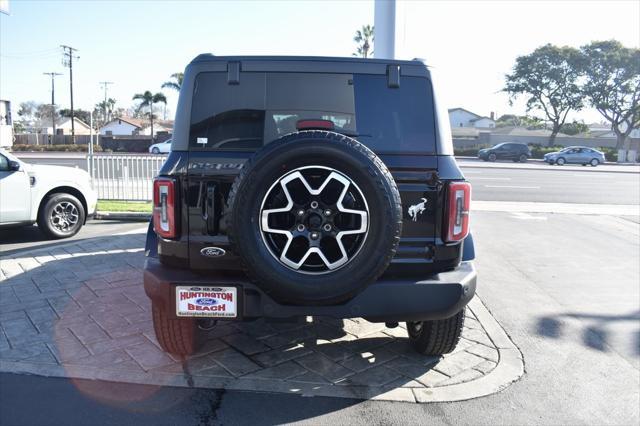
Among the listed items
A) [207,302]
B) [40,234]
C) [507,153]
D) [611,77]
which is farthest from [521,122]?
[207,302]

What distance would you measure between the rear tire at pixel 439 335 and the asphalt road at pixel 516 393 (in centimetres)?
50

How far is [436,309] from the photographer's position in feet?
10.3

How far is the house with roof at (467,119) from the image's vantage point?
3674 inches

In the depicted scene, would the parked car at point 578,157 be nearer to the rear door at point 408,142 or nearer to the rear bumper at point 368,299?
the rear door at point 408,142

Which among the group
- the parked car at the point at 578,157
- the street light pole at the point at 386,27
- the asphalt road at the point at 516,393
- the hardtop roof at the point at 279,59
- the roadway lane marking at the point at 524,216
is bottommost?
the asphalt road at the point at 516,393

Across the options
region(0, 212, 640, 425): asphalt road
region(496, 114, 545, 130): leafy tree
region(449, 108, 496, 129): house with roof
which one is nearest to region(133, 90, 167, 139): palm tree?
region(496, 114, 545, 130): leafy tree

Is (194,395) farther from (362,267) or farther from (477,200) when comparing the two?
(477,200)

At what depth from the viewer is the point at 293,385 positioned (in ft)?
11.3

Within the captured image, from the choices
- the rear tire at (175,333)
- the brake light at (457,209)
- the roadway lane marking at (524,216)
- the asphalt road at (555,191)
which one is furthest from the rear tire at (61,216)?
the asphalt road at (555,191)

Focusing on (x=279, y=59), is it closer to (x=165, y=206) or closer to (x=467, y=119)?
(x=165, y=206)

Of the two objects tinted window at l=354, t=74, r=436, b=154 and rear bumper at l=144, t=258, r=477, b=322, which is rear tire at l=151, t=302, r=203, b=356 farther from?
tinted window at l=354, t=74, r=436, b=154

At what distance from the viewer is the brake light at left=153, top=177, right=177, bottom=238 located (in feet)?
10.3

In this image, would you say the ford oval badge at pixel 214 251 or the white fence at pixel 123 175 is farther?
the white fence at pixel 123 175

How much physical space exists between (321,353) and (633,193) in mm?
17993
